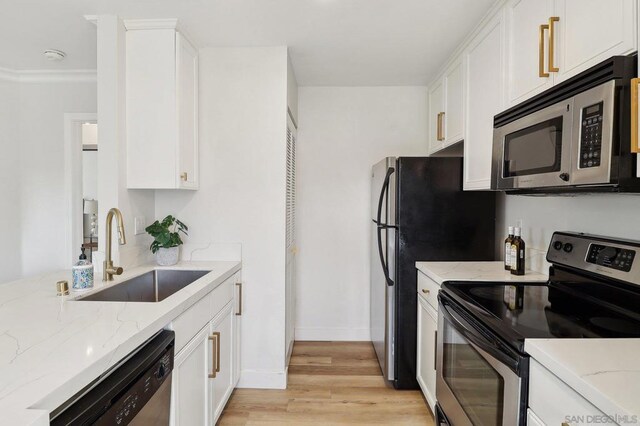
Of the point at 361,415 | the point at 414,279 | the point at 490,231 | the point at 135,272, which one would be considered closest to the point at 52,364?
the point at 135,272

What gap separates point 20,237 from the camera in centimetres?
303

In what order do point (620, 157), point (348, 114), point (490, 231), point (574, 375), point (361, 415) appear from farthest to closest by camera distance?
point (348, 114), point (490, 231), point (361, 415), point (620, 157), point (574, 375)

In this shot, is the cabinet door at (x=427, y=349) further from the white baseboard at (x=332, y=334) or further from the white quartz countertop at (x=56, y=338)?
the white quartz countertop at (x=56, y=338)

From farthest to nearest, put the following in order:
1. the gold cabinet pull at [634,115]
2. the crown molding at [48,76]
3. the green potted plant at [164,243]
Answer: the crown molding at [48,76] → the green potted plant at [164,243] → the gold cabinet pull at [634,115]

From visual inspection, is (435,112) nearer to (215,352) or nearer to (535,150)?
(535,150)

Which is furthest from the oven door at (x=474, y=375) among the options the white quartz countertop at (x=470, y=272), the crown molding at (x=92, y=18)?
the crown molding at (x=92, y=18)

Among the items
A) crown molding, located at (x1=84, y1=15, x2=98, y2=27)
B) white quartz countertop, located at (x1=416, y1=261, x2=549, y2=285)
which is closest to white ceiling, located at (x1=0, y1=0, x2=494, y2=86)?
crown molding, located at (x1=84, y1=15, x2=98, y2=27)

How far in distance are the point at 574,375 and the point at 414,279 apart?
1.52 meters

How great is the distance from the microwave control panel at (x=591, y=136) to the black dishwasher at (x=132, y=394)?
156cm

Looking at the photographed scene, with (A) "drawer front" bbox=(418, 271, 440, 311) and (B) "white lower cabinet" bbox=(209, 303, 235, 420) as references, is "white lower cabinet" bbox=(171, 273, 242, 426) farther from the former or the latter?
(A) "drawer front" bbox=(418, 271, 440, 311)

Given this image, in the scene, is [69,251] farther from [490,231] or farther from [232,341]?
[490,231]

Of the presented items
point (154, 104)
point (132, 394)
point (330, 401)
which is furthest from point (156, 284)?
point (330, 401)

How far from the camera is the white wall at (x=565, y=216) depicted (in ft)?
4.68

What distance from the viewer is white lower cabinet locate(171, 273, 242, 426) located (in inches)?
58.4
